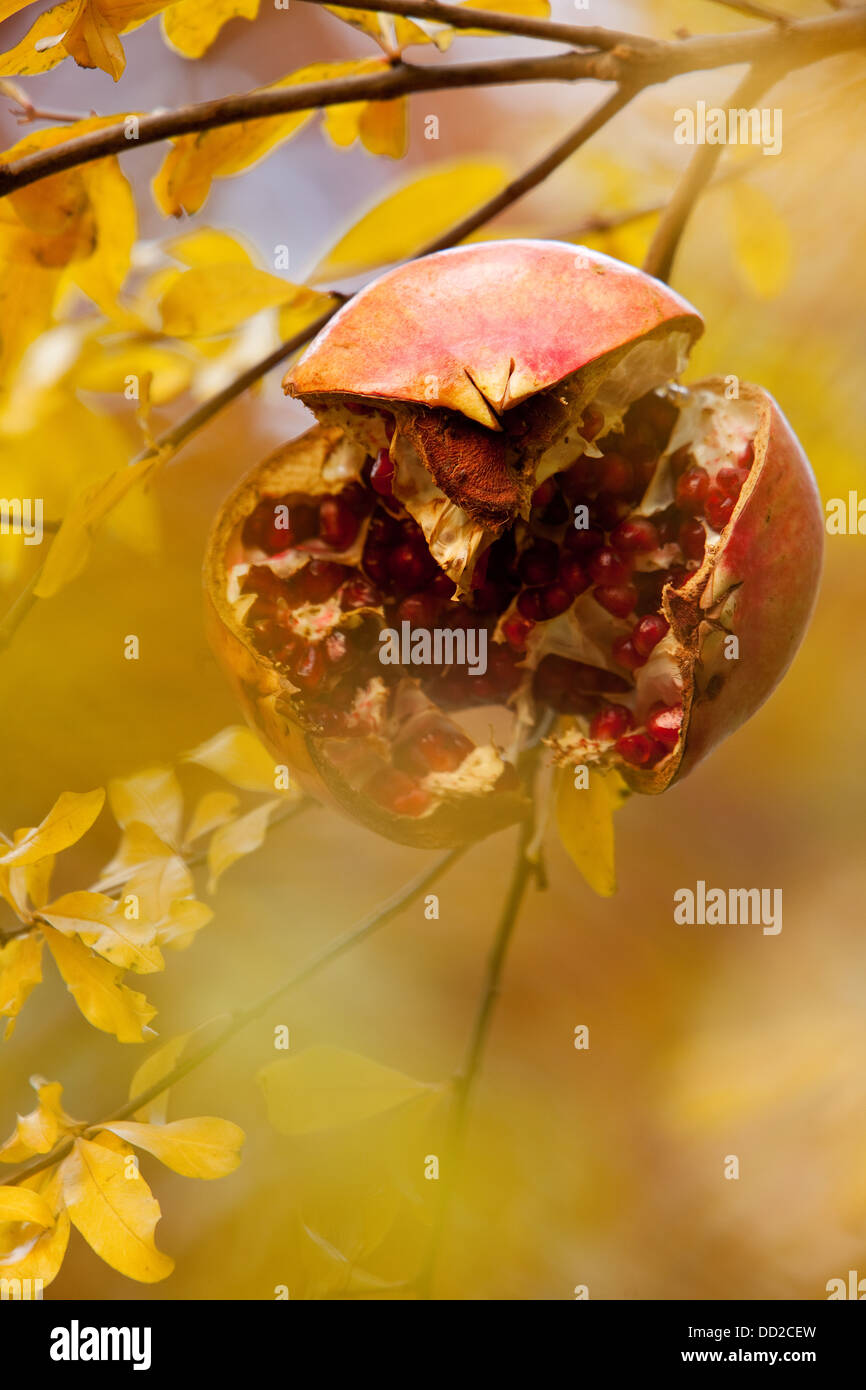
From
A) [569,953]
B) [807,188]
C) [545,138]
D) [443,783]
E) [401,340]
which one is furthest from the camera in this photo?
[569,953]

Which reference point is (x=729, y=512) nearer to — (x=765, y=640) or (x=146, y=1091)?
(x=765, y=640)

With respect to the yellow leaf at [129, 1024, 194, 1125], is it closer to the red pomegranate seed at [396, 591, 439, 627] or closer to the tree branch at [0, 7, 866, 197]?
the red pomegranate seed at [396, 591, 439, 627]

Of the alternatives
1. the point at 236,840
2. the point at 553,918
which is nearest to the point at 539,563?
the point at 236,840

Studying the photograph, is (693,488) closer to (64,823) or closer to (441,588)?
(441,588)

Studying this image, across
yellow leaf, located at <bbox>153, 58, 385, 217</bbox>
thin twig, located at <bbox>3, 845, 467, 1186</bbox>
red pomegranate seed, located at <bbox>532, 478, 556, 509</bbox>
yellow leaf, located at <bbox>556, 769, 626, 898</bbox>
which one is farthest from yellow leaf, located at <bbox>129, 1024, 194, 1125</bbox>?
yellow leaf, located at <bbox>153, 58, 385, 217</bbox>

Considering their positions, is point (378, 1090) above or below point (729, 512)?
below

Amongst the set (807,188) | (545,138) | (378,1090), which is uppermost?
(545,138)
